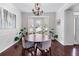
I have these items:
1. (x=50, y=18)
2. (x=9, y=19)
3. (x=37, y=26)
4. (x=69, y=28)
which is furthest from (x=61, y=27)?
(x=9, y=19)

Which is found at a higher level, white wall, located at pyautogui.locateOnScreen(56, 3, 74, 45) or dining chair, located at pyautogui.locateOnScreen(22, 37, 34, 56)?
white wall, located at pyautogui.locateOnScreen(56, 3, 74, 45)

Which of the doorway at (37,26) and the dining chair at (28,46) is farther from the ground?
the doorway at (37,26)

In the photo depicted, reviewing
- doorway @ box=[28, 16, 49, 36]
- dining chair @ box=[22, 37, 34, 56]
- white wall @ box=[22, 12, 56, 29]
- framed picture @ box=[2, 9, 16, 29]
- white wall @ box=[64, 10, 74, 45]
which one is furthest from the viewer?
white wall @ box=[64, 10, 74, 45]

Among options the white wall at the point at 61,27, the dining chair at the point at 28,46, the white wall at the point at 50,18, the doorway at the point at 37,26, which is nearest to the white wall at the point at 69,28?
the white wall at the point at 61,27

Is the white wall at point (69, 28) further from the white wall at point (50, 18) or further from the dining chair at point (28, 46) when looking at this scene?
the dining chair at point (28, 46)

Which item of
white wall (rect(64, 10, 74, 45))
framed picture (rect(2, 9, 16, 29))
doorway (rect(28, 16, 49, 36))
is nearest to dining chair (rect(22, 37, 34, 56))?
doorway (rect(28, 16, 49, 36))

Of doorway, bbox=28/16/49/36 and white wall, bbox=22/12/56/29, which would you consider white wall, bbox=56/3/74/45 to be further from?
doorway, bbox=28/16/49/36

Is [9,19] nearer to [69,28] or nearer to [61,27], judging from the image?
[61,27]

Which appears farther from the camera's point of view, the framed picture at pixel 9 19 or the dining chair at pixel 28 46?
the framed picture at pixel 9 19

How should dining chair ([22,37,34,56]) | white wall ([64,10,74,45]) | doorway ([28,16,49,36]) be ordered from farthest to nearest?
white wall ([64,10,74,45]) → doorway ([28,16,49,36]) → dining chair ([22,37,34,56])

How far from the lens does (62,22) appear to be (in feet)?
16.6

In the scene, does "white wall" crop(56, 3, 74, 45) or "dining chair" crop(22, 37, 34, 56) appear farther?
"white wall" crop(56, 3, 74, 45)

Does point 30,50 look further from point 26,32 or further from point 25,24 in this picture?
point 25,24

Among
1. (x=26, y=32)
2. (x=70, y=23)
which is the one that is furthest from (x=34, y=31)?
(x=70, y=23)
